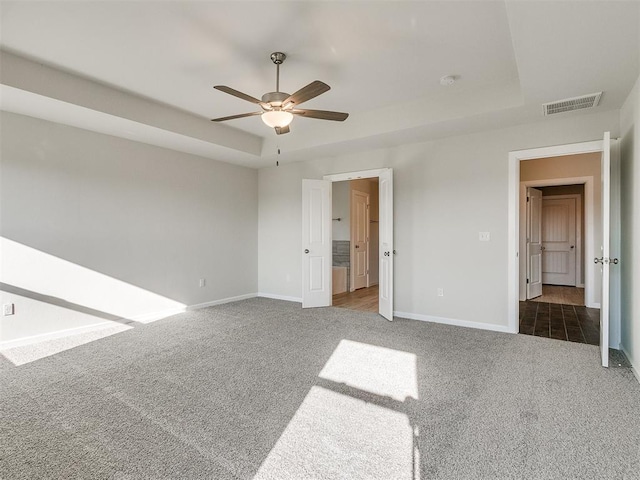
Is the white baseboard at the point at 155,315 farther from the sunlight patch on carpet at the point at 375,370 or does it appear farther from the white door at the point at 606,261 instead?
A: the white door at the point at 606,261

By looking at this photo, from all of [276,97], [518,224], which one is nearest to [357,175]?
[518,224]

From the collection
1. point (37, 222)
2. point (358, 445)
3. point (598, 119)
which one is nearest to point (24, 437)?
point (358, 445)

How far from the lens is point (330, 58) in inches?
115

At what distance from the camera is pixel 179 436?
6.29 ft

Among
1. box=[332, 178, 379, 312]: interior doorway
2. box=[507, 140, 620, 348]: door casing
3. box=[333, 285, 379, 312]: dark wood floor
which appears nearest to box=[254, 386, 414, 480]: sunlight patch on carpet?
box=[507, 140, 620, 348]: door casing

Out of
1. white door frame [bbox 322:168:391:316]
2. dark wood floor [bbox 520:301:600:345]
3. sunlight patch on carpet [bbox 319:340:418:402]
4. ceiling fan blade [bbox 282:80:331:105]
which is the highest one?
ceiling fan blade [bbox 282:80:331:105]

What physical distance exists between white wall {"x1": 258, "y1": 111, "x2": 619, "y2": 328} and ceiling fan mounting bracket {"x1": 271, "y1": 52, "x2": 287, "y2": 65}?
242 centimetres

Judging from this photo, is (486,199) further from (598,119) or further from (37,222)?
(37,222)

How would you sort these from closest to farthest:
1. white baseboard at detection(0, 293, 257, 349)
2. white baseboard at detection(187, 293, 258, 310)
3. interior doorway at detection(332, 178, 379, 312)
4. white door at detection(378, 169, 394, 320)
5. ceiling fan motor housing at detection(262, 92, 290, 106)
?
ceiling fan motor housing at detection(262, 92, 290, 106)
white baseboard at detection(0, 293, 257, 349)
white door at detection(378, 169, 394, 320)
white baseboard at detection(187, 293, 258, 310)
interior doorway at detection(332, 178, 379, 312)

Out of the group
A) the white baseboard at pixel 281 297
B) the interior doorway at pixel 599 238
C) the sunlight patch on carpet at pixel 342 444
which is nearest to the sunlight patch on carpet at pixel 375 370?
the sunlight patch on carpet at pixel 342 444

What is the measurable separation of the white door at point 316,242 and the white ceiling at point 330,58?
4.63 ft

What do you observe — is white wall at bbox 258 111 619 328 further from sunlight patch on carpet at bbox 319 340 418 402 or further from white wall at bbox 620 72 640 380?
sunlight patch on carpet at bbox 319 340 418 402

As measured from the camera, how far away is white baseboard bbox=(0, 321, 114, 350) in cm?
344

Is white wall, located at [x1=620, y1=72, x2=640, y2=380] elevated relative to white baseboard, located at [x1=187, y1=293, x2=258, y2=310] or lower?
elevated
